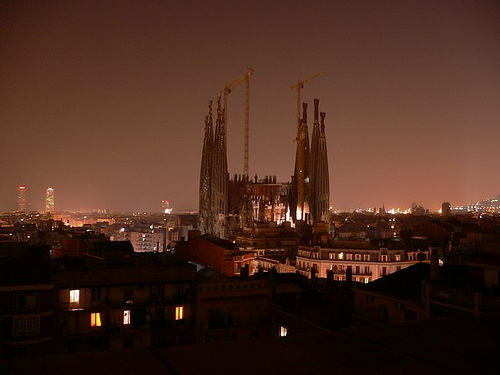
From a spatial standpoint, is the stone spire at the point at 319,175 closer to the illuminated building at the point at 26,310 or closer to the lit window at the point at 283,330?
the lit window at the point at 283,330

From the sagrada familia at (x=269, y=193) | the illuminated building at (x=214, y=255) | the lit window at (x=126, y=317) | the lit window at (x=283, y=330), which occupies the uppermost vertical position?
the sagrada familia at (x=269, y=193)

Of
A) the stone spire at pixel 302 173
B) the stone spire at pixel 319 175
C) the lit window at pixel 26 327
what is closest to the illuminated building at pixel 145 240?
the stone spire at pixel 302 173

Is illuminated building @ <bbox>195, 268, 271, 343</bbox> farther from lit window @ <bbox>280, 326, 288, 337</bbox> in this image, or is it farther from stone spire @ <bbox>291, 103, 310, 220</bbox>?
stone spire @ <bbox>291, 103, 310, 220</bbox>

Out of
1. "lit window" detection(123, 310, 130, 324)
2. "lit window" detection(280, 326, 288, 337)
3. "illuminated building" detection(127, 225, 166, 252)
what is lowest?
"illuminated building" detection(127, 225, 166, 252)

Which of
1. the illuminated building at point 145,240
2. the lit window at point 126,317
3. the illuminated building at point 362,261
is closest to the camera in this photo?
the lit window at point 126,317

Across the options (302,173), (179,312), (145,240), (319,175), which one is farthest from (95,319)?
(145,240)

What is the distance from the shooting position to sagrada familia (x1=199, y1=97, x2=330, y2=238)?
85.6 m

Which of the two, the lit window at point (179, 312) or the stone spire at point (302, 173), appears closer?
the lit window at point (179, 312)

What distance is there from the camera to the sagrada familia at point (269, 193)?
85.6 metres

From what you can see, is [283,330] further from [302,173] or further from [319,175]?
[302,173]

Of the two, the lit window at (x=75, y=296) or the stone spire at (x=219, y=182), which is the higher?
the stone spire at (x=219, y=182)

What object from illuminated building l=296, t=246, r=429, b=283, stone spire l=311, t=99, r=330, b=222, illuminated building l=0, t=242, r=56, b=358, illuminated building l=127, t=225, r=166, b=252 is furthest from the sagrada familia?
illuminated building l=0, t=242, r=56, b=358

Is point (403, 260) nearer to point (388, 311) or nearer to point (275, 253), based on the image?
point (275, 253)

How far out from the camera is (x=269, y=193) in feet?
290
